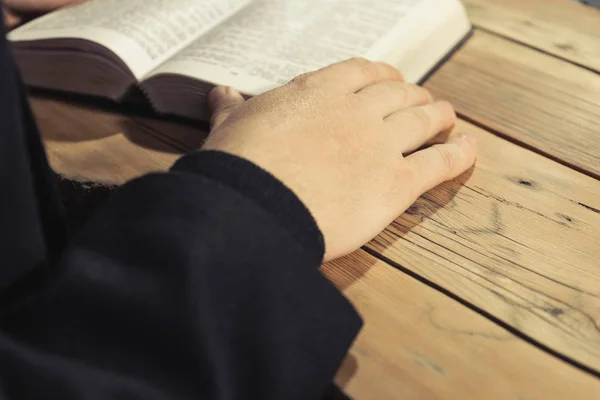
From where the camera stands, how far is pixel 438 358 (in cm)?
49

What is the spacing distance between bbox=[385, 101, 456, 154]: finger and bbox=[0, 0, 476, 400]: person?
15 cm

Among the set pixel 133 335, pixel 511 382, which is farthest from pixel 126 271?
pixel 511 382

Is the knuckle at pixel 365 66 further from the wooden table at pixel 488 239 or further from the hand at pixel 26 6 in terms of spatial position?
the hand at pixel 26 6

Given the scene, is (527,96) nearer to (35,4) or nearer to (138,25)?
(138,25)

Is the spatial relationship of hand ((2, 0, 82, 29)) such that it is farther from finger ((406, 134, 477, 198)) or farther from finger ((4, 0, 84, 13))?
finger ((406, 134, 477, 198))

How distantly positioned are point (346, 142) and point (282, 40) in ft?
0.86

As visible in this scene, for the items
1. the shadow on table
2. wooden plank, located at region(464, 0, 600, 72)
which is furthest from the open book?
the shadow on table

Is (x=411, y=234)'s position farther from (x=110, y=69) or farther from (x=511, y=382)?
(x=110, y=69)

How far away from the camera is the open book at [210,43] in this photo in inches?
29.4

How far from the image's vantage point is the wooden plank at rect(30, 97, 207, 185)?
0.70m

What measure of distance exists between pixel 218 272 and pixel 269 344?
2.4 inches

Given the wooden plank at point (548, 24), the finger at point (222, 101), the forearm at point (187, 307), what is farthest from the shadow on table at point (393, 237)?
the wooden plank at point (548, 24)

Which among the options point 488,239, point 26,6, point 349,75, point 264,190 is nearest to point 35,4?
point 26,6

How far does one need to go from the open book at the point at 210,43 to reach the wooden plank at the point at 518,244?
Result: 220 mm
